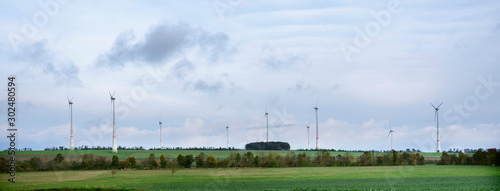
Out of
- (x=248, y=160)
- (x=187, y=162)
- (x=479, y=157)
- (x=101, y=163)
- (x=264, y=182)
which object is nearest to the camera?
(x=264, y=182)

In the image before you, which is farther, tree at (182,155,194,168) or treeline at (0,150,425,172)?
tree at (182,155,194,168)

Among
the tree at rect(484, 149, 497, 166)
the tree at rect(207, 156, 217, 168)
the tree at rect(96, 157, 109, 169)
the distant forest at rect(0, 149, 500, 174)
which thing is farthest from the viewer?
the tree at rect(484, 149, 497, 166)

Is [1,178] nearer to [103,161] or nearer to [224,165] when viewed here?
[103,161]

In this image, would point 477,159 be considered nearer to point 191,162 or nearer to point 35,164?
point 191,162

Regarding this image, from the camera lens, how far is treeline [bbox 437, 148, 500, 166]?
135 m

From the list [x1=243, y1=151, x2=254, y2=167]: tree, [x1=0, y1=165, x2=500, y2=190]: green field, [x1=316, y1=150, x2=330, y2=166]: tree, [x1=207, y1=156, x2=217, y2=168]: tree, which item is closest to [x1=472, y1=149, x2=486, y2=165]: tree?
[x1=316, y1=150, x2=330, y2=166]: tree

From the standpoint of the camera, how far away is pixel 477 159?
139 meters

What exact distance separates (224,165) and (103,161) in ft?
88.0

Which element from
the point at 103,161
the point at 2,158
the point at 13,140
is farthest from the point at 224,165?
the point at 13,140

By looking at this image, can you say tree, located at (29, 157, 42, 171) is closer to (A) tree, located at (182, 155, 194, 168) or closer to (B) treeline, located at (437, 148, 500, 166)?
(A) tree, located at (182, 155, 194, 168)

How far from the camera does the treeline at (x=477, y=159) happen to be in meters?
135

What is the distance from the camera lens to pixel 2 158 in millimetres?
103625

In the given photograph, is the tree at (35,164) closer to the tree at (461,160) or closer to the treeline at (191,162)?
the treeline at (191,162)

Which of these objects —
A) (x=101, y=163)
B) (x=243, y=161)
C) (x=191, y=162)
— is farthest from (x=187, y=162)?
(x=101, y=163)
